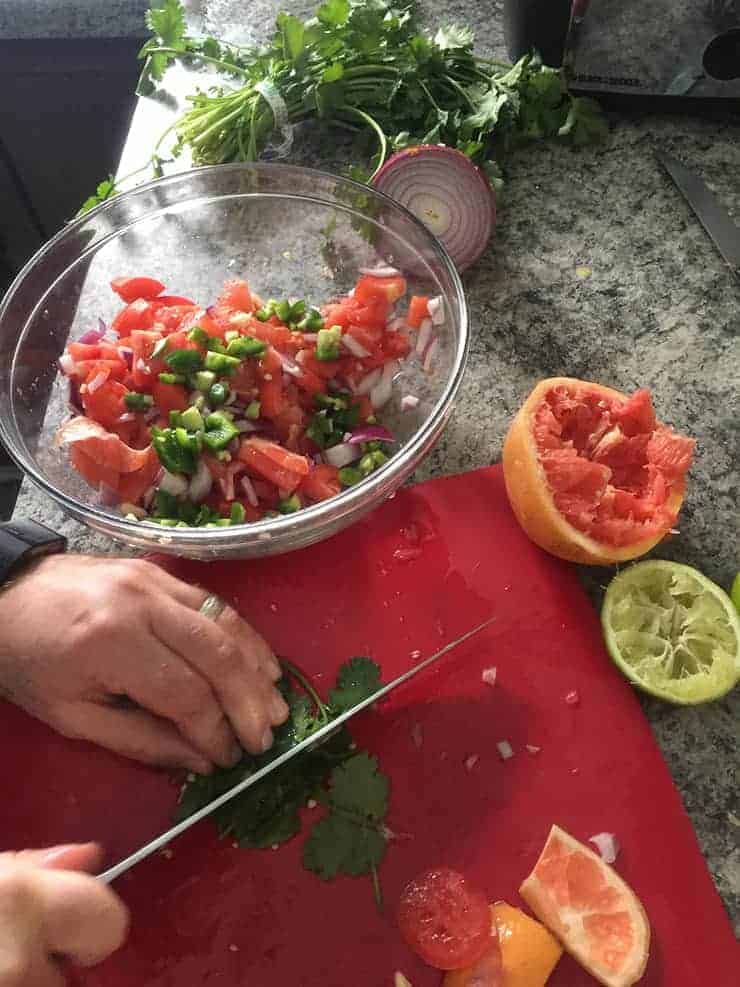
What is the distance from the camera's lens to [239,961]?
101 centimetres

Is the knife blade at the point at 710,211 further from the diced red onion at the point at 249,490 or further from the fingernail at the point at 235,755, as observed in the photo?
the fingernail at the point at 235,755

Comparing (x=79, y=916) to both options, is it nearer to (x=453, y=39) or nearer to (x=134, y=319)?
(x=134, y=319)

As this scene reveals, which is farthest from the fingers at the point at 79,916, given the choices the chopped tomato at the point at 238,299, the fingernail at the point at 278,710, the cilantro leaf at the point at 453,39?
the cilantro leaf at the point at 453,39

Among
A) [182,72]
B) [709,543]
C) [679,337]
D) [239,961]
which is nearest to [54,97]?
[182,72]

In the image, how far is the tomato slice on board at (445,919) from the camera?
3.17 ft

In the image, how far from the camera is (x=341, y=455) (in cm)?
130

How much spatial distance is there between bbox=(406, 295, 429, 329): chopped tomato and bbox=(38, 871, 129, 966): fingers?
37.4 inches

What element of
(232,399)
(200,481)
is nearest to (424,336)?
(232,399)

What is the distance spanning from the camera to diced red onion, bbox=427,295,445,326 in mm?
1403

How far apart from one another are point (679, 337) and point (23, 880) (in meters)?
1.30

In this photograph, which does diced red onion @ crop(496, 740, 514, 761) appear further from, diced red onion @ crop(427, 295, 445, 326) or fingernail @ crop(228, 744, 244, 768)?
diced red onion @ crop(427, 295, 445, 326)

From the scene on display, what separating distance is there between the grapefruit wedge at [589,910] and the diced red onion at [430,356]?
2.40ft

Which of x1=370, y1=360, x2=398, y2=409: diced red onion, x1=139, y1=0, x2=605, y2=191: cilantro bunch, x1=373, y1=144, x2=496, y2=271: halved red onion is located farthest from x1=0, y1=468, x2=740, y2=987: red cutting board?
x1=139, y1=0, x2=605, y2=191: cilantro bunch

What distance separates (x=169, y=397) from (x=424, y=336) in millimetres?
437
